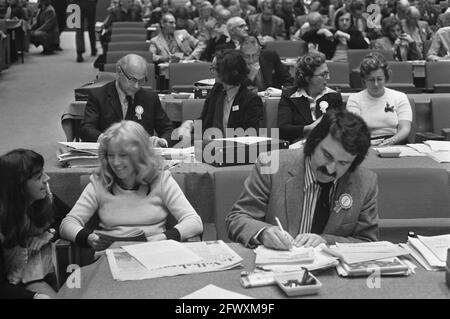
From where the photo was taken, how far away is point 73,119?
529cm

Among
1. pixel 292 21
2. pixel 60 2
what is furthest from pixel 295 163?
pixel 60 2

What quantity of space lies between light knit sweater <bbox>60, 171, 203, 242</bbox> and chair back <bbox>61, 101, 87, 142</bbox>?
2.31 metres

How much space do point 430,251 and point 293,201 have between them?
60cm

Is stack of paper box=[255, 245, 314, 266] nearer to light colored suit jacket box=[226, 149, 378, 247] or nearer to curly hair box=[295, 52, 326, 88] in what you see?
light colored suit jacket box=[226, 149, 378, 247]

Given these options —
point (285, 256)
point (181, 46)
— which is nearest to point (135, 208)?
point (285, 256)

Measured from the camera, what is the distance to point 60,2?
1352 centimetres

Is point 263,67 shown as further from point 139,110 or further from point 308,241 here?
point 308,241

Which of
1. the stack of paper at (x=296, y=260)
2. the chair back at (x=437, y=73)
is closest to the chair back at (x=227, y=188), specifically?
the stack of paper at (x=296, y=260)

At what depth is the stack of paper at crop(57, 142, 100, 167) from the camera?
3.57 meters

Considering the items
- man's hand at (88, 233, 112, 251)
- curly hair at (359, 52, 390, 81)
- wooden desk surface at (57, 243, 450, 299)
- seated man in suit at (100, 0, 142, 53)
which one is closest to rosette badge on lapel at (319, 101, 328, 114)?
curly hair at (359, 52, 390, 81)

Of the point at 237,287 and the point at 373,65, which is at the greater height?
the point at 373,65

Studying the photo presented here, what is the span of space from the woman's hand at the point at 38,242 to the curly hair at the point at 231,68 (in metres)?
2.06

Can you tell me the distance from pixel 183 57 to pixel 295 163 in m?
5.99

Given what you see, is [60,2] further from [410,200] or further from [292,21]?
[410,200]
